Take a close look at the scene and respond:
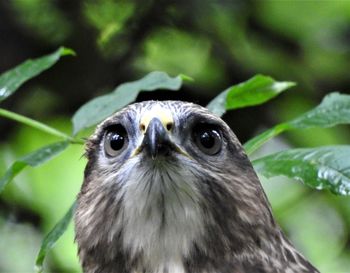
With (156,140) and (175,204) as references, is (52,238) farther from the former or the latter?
(156,140)

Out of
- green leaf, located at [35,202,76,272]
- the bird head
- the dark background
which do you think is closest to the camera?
the bird head

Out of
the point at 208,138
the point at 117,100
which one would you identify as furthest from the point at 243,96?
the point at 117,100

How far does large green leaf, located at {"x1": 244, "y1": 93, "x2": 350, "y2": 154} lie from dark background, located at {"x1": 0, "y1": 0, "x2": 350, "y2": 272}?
7.50 feet

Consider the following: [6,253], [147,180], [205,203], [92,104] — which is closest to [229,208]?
[205,203]

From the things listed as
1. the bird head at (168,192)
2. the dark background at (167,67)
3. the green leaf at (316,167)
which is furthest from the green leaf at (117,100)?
the dark background at (167,67)

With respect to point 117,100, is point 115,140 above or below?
below

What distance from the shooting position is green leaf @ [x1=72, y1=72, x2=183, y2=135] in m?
4.20

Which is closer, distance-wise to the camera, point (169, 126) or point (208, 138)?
point (169, 126)

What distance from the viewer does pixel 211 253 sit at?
386 cm

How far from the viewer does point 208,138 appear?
13.0 ft

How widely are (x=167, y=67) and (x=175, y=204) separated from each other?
2758 mm

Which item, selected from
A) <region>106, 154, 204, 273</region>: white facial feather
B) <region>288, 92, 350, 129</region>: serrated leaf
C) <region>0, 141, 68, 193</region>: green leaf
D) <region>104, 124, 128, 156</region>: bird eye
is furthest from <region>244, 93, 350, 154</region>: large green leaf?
<region>0, 141, 68, 193</region>: green leaf

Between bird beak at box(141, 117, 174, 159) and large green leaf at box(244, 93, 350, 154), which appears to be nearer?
bird beak at box(141, 117, 174, 159)

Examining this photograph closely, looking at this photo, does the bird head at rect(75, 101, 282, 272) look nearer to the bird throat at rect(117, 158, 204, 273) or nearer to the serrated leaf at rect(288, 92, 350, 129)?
the bird throat at rect(117, 158, 204, 273)
